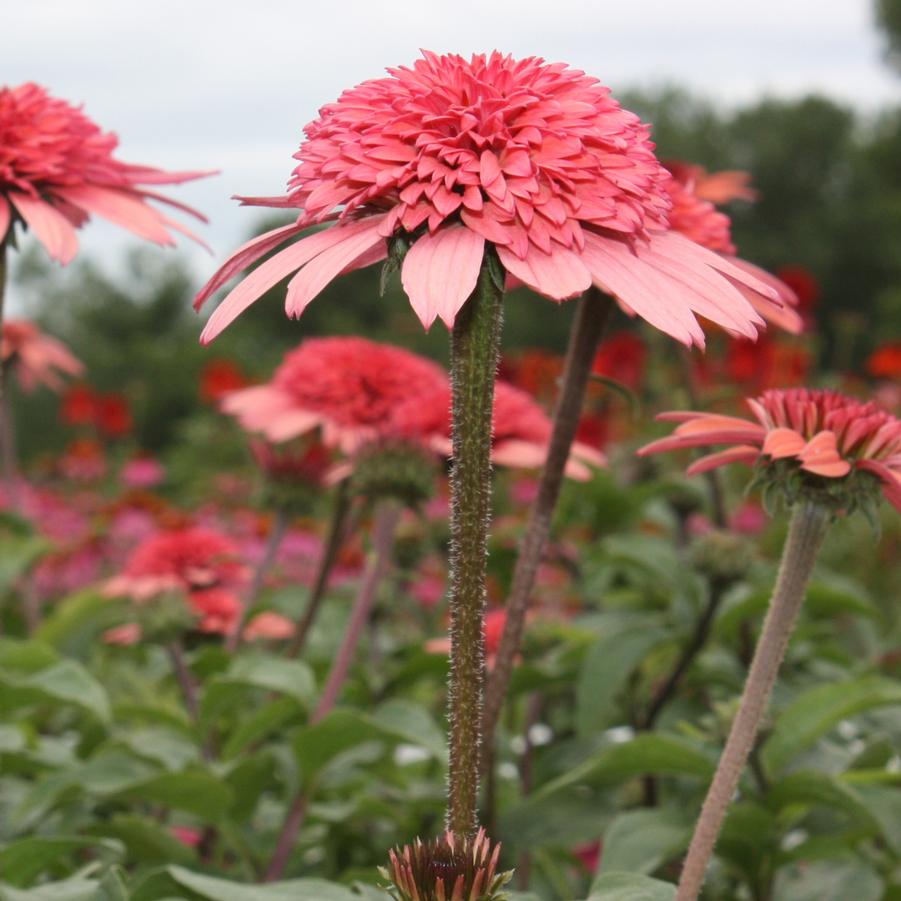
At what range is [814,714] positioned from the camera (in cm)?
154

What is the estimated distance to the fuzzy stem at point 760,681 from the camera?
3.25 feet

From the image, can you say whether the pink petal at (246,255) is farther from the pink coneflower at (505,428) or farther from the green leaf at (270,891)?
the pink coneflower at (505,428)

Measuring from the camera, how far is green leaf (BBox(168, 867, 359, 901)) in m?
1.10

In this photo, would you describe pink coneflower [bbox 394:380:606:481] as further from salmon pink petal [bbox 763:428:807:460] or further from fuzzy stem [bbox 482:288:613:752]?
salmon pink petal [bbox 763:428:807:460]

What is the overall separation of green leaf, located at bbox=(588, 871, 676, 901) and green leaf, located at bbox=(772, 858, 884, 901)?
66 cm

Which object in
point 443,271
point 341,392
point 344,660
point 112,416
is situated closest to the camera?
point 443,271

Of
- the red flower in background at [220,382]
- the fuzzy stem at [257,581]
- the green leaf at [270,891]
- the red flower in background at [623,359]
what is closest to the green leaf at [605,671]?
the fuzzy stem at [257,581]

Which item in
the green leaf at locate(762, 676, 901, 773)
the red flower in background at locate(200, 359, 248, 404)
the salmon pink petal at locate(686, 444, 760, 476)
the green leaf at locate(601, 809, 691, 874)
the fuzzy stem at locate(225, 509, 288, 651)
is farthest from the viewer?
the red flower in background at locate(200, 359, 248, 404)

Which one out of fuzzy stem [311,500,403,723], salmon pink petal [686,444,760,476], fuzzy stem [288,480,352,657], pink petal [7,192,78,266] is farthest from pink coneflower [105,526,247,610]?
salmon pink petal [686,444,760,476]

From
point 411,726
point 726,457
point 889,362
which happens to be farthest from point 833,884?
point 889,362

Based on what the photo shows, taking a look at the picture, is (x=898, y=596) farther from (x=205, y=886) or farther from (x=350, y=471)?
(x=205, y=886)

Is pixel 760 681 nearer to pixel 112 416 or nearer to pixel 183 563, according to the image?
pixel 183 563

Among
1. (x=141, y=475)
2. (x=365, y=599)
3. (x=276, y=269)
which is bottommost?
(x=141, y=475)

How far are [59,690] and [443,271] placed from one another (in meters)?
0.91
